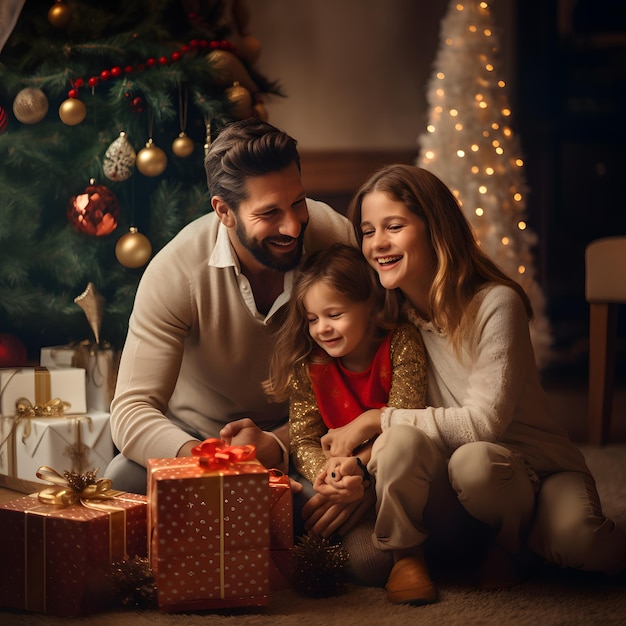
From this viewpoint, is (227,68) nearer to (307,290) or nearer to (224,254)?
(224,254)

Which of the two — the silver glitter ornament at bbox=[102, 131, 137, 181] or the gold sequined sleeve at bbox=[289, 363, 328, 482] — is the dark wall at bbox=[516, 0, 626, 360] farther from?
the gold sequined sleeve at bbox=[289, 363, 328, 482]

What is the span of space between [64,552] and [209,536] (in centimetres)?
26

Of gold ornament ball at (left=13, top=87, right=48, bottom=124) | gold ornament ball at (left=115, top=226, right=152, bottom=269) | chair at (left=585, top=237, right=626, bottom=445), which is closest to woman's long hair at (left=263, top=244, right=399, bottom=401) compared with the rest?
gold ornament ball at (left=115, top=226, right=152, bottom=269)

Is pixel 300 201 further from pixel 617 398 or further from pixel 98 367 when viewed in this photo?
pixel 617 398

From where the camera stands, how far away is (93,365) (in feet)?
8.16

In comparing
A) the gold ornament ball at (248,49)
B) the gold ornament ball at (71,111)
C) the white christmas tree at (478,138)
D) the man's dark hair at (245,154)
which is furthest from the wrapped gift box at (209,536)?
the white christmas tree at (478,138)

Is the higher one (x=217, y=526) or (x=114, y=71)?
(x=114, y=71)

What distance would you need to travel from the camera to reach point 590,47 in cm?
390

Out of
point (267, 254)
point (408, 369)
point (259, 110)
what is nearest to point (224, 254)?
point (267, 254)

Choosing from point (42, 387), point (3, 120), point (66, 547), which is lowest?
point (66, 547)

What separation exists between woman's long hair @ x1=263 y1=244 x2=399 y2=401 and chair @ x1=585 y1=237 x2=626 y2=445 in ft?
4.38

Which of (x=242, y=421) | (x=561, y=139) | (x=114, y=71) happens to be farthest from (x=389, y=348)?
(x=561, y=139)

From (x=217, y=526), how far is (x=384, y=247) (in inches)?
23.5

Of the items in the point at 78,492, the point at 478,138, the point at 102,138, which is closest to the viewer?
the point at 78,492
